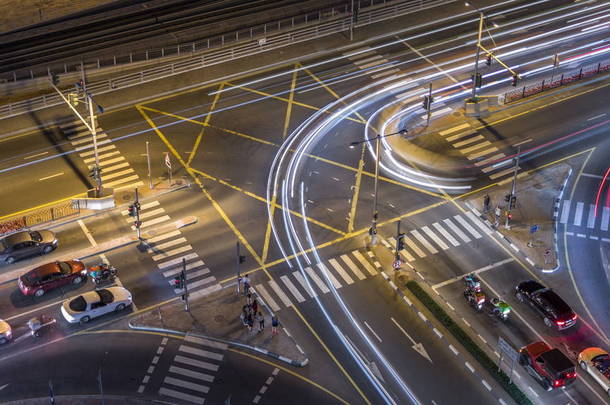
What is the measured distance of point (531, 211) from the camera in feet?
282

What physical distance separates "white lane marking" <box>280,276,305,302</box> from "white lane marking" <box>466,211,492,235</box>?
18.1 metres

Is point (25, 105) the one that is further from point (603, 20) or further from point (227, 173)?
point (603, 20)

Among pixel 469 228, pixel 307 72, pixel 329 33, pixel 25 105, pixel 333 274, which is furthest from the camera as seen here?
pixel 329 33

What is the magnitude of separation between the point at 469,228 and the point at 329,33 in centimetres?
3766

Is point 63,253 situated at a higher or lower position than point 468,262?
higher

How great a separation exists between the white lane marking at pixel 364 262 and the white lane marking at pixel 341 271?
1.83 metres

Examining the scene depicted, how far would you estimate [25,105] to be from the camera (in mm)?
98312

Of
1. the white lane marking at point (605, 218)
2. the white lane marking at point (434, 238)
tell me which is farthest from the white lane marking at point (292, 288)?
the white lane marking at point (605, 218)

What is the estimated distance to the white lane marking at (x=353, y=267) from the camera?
78438 mm

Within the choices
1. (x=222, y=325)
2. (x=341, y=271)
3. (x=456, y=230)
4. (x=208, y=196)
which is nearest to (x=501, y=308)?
(x=456, y=230)

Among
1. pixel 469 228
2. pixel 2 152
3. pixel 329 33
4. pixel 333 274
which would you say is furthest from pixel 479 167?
pixel 2 152

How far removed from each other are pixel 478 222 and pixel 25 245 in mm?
38568

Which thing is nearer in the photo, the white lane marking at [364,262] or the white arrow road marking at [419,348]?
the white arrow road marking at [419,348]

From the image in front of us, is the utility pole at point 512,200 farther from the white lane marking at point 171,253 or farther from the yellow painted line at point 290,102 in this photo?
the white lane marking at point 171,253
